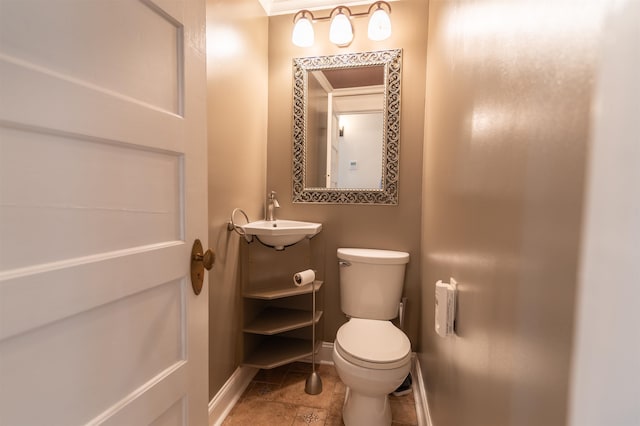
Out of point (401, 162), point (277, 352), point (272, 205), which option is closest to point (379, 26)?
point (401, 162)

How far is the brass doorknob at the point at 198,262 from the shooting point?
813 mm

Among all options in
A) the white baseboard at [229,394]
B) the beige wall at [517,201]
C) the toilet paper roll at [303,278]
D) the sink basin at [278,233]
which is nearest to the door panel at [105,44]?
the beige wall at [517,201]

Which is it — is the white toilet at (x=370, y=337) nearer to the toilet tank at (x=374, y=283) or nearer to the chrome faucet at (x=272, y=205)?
the toilet tank at (x=374, y=283)

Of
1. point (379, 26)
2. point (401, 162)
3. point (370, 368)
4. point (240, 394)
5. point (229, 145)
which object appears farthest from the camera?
point (401, 162)

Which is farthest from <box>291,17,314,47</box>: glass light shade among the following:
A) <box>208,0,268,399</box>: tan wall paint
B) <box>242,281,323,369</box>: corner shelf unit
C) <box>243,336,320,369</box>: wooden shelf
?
<box>243,336,320,369</box>: wooden shelf

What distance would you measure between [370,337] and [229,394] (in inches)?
33.2

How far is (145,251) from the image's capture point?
2.15 ft

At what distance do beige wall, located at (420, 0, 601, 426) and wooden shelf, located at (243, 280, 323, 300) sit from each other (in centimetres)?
102

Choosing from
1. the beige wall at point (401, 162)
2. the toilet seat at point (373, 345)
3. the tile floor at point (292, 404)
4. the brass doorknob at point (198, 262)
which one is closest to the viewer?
the brass doorknob at point (198, 262)

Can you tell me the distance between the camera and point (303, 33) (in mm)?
1943

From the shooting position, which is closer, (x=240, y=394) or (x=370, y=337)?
(x=370, y=337)

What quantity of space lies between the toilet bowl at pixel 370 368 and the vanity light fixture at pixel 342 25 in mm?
1754

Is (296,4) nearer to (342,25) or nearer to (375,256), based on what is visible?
(342,25)

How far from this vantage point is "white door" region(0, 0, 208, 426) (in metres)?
0.43
